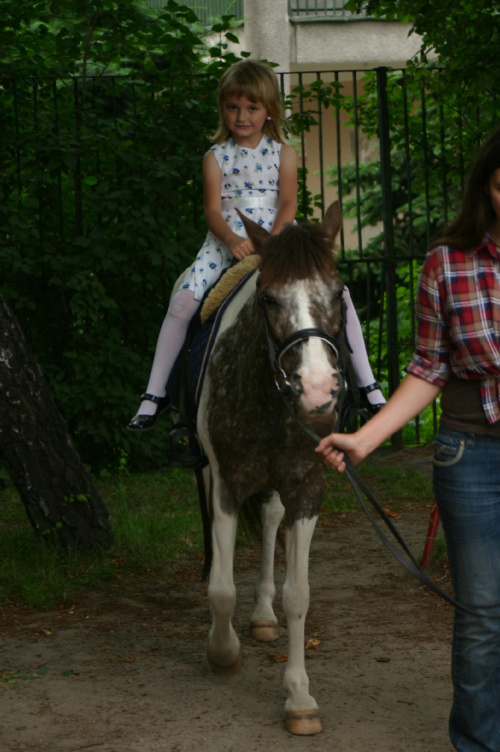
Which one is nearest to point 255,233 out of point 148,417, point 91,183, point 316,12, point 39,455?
point 148,417

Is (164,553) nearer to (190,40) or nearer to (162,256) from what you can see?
(162,256)

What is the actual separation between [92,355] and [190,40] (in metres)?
2.77

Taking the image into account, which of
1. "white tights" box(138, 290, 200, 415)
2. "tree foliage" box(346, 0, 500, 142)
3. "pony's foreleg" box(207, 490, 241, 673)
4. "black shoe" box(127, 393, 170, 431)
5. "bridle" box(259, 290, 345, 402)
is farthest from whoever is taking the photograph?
"tree foliage" box(346, 0, 500, 142)

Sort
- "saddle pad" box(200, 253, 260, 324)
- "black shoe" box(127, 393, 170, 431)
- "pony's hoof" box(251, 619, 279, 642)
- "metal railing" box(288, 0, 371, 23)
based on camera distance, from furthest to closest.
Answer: "metal railing" box(288, 0, 371, 23)
"black shoe" box(127, 393, 170, 431)
"pony's hoof" box(251, 619, 279, 642)
"saddle pad" box(200, 253, 260, 324)

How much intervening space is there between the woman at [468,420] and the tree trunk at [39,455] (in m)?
3.20

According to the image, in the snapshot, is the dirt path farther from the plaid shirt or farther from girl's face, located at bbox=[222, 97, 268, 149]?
girl's face, located at bbox=[222, 97, 268, 149]

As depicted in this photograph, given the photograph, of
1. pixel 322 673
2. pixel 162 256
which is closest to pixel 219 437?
pixel 322 673

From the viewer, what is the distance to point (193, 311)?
4.73 meters

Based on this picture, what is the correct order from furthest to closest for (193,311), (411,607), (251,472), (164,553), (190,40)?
(190,40) < (164,553) < (411,607) < (193,311) < (251,472)

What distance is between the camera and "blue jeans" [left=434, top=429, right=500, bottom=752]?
293 centimetres

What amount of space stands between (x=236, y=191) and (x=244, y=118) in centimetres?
34

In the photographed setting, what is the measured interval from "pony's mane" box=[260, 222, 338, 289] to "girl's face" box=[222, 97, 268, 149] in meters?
1.43

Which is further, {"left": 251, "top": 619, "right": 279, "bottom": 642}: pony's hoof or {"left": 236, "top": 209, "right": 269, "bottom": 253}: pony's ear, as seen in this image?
{"left": 251, "top": 619, "right": 279, "bottom": 642}: pony's hoof

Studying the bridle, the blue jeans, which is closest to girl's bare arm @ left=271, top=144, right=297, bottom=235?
the bridle
